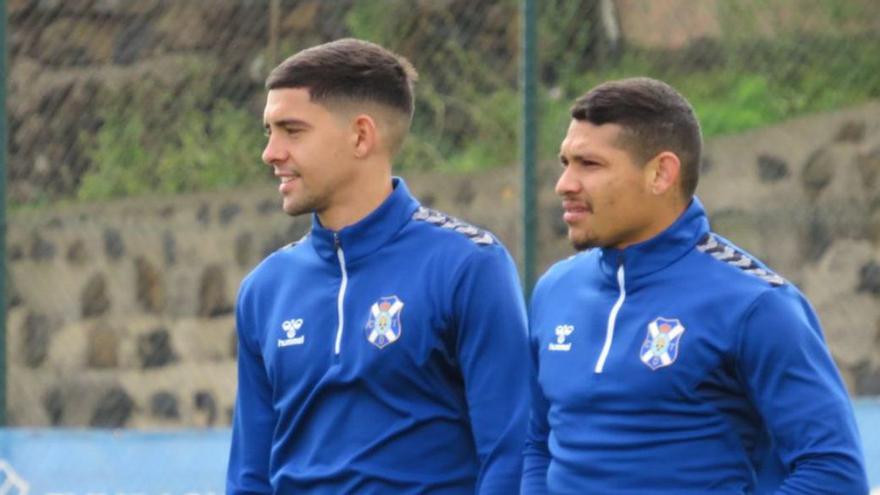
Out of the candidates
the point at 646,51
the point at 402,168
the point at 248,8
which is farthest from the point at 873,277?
the point at 248,8

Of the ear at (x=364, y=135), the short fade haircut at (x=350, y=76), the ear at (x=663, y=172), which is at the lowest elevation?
the ear at (x=663, y=172)

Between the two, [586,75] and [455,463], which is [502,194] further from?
[455,463]

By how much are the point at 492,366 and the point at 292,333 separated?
452mm

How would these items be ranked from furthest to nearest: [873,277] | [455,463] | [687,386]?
[873,277], [455,463], [687,386]

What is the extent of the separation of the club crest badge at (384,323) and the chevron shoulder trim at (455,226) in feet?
0.70

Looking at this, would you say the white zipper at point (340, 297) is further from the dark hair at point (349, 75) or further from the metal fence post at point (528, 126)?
the metal fence post at point (528, 126)

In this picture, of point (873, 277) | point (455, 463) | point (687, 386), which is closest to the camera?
point (687, 386)

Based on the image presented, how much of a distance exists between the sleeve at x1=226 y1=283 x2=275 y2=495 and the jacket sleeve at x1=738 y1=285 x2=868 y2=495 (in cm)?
113

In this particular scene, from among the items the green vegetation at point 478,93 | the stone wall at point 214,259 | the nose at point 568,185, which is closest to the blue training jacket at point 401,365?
the nose at point 568,185

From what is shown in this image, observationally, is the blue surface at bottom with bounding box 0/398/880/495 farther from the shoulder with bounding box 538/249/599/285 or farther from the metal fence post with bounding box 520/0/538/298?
the shoulder with bounding box 538/249/599/285

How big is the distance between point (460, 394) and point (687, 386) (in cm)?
54

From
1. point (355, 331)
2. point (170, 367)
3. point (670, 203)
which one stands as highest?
point (670, 203)

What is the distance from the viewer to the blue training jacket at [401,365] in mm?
4039

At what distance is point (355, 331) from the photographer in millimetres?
4102
